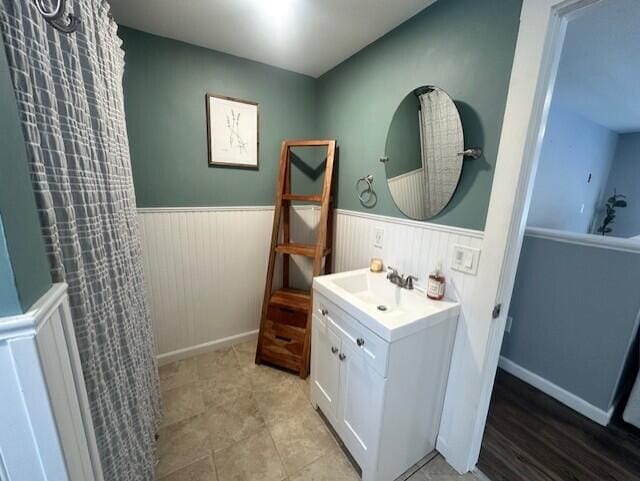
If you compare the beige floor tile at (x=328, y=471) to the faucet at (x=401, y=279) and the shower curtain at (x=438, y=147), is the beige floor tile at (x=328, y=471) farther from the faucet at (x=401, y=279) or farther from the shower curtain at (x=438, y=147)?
the shower curtain at (x=438, y=147)

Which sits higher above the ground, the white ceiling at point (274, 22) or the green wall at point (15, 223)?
the white ceiling at point (274, 22)

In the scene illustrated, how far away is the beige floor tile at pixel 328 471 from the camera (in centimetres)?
120

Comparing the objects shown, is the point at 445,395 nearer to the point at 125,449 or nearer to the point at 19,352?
the point at 125,449

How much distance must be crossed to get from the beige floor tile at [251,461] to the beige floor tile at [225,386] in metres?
0.34

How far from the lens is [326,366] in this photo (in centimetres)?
142

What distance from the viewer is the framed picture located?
179 centimetres

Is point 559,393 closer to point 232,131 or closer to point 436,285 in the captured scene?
point 436,285

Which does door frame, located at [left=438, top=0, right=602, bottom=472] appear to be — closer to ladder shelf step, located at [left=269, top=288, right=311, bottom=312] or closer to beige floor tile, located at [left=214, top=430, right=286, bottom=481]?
beige floor tile, located at [left=214, top=430, right=286, bottom=481]

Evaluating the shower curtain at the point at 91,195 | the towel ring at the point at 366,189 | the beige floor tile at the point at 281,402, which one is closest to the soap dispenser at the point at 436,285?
the towel ring at the point at 366,189

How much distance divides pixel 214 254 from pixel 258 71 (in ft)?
4.79

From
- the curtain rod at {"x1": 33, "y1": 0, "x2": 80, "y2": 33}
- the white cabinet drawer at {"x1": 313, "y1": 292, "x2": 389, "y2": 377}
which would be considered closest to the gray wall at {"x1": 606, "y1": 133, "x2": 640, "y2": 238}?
the white cabinet drawer at {"x1": 313, "y1": 292, "x2": 389, "y2": 377}

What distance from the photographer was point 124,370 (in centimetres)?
96

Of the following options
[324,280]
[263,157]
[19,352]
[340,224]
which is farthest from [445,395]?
[263,157]

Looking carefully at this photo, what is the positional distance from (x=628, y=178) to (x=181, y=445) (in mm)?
6074
